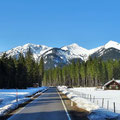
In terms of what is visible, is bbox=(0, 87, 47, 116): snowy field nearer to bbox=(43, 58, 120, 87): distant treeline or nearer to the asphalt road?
the asphalt road

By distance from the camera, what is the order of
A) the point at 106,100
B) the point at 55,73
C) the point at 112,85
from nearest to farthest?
the point at 106,100 → the point at 112,85 → the point at 55,73

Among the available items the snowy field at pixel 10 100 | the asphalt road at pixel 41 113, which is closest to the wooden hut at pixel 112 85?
the snowy field at pixel 10 100

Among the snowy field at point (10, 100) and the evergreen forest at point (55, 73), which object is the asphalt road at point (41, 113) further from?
the evergreen forest at point (55, 73)

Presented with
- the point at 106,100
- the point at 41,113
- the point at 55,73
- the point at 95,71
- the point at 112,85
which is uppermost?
the point at 95,71

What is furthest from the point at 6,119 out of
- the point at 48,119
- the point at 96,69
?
the point at 96,69

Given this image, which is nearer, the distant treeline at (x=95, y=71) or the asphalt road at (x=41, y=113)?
the asphalt road at (x=41, y=113)

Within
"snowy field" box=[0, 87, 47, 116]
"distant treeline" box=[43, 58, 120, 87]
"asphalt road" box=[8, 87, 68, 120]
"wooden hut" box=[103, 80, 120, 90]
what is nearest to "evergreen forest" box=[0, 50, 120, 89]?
"distant treeline" box=[43, 58, 120, 87]

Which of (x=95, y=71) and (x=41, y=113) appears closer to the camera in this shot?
(x=41, y=113)

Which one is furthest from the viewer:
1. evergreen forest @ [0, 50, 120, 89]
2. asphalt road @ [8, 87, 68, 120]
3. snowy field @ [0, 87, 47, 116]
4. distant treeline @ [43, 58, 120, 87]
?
distant treeline @ [43, 58, 120, 87]

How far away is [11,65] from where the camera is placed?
3034 inches

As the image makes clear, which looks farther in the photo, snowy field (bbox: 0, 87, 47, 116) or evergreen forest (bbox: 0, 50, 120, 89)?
evergreen forest (bbox: 0, 50, 120, 89)

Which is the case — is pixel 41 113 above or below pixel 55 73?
below

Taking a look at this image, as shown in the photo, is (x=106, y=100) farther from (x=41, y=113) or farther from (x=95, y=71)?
(x=95, y=71)

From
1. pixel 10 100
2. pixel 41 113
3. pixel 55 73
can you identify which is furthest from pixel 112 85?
pixel 55 73
